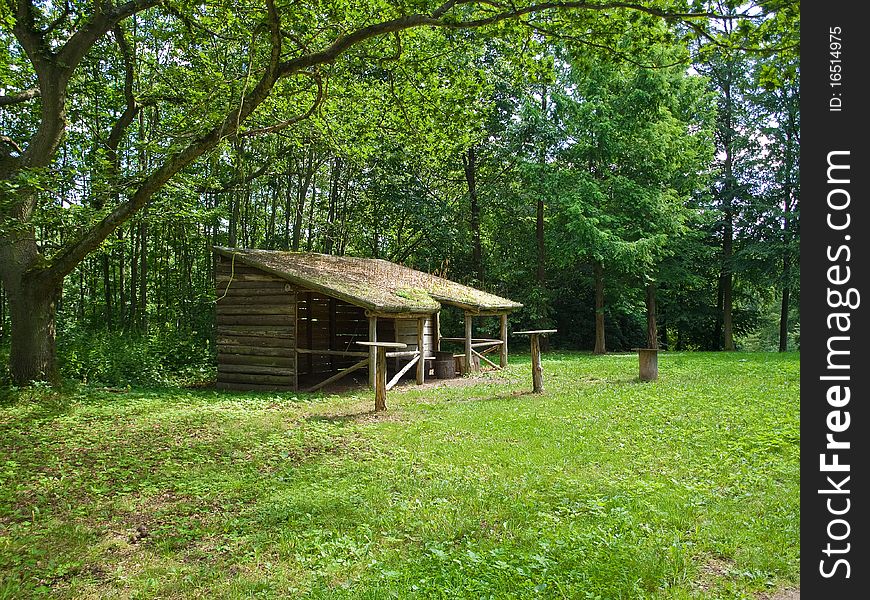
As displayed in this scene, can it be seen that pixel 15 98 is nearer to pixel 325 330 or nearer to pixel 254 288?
pixel 254 288

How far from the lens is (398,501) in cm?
526

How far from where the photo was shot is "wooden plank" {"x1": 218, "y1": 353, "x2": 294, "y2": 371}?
509 inches

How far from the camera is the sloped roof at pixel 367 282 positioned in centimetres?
1216

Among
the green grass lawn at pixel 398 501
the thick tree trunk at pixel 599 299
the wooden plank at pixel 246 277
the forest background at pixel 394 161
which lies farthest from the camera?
the thick tree trunk at pixel 599 299

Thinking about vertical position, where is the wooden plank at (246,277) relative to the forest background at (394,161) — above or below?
below

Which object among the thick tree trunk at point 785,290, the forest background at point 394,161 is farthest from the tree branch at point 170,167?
the thick tree trunk at point 785,290

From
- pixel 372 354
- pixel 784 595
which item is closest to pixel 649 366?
pixel 372 354

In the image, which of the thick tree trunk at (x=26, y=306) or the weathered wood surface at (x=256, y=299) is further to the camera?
the weathered wood surface at (x=256, y=299)

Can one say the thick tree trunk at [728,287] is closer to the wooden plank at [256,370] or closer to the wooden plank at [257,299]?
the wooden plank at [257,299]

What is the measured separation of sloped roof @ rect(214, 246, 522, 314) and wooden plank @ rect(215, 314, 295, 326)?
105cm

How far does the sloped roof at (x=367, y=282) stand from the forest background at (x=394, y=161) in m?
2.52

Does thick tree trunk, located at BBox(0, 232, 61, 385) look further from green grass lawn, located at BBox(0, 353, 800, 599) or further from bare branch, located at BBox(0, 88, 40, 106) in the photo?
bare branch, located at BBox(0, 88, 40, 106)

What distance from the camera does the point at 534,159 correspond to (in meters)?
23.3

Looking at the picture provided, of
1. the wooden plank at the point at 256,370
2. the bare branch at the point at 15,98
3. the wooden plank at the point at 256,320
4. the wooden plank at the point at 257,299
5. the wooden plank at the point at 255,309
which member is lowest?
the wooden plank at the point at 256,370
